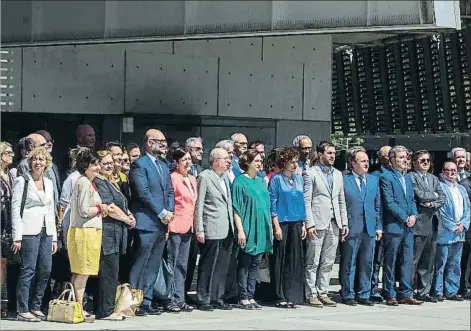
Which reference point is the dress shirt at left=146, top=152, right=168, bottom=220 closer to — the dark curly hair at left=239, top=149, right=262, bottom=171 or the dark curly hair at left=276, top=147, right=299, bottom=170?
the dark curly hair at left=239, top=149, right=262, bottom=171

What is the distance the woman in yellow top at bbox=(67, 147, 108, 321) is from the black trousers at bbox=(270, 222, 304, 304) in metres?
2.63

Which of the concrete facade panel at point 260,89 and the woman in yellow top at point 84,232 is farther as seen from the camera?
the concrete facade panel at point 260,89

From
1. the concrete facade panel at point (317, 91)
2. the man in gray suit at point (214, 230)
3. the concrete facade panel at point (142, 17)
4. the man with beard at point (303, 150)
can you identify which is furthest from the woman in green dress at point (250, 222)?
the concrete facade panel at point (317, 91)

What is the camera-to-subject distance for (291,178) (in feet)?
46.3

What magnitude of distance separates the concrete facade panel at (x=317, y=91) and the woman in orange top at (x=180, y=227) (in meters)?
5.04

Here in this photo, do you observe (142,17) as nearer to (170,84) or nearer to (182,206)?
(182,206)

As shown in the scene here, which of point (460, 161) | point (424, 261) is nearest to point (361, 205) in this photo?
point (424, 261)

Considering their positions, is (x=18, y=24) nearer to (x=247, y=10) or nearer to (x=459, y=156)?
(x=247, y=10)

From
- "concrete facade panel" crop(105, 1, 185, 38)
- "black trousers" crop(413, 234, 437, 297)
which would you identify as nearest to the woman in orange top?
"black trousers" crop(413, 234, 437, 297)

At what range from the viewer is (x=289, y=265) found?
14.1m

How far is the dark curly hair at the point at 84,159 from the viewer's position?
12.3 metres

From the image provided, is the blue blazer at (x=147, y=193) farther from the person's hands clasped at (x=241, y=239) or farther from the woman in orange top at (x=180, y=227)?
the person's hands clasped at (x=241, y=239)

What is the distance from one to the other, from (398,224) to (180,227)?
302 centimetres

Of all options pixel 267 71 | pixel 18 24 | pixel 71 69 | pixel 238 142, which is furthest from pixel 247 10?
pixel 267 71
